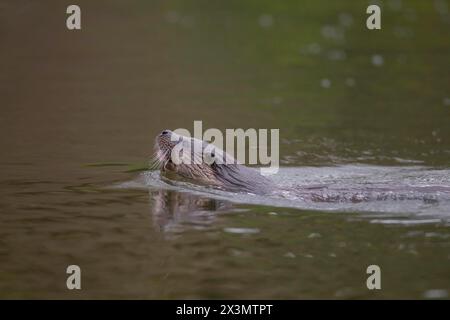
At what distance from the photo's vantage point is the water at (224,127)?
762 centimetres

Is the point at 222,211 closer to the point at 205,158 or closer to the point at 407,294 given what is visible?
the point at 205,158

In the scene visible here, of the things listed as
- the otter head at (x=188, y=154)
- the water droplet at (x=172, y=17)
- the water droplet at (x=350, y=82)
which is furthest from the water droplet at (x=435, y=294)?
the water droplet at (x=172, y=17)

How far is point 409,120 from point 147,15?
39.1 feet

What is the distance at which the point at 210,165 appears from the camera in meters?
10.1

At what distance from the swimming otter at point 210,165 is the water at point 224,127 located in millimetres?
227

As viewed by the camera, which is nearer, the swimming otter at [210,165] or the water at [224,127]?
the water at [224,127]

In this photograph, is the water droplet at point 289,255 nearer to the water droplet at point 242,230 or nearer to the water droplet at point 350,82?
the water droplet at point 242,230

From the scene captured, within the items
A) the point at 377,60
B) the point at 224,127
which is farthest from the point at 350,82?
the point at 224,127

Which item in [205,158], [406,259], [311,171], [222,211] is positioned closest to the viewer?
[406,259]

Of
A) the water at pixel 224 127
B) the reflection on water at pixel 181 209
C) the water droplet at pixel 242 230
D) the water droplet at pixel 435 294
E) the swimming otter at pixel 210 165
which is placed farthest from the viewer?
the swimming otter at pixel 210 165

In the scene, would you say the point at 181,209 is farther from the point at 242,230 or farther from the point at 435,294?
the point at 435,294

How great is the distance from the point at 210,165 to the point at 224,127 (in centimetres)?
396

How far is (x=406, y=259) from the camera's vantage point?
7.84 metres
